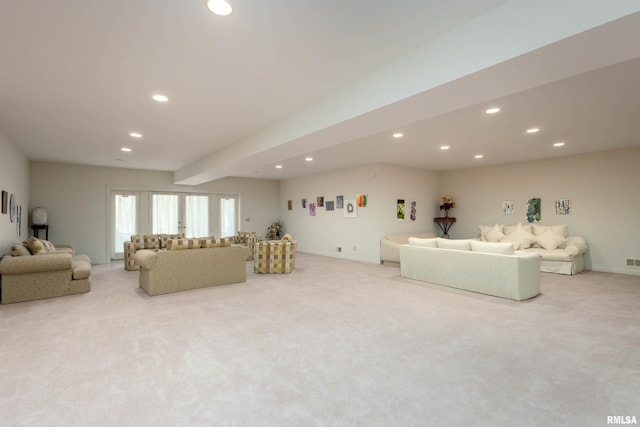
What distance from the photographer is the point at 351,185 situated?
8.35m

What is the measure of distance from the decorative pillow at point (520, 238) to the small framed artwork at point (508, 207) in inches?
25.4

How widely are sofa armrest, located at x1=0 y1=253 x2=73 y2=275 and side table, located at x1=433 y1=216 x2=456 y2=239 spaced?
8.42m

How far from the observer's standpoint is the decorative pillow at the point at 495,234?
731 cm

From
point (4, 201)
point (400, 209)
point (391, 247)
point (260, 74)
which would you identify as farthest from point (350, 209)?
point (4, 201)

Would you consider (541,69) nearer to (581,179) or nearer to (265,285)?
(265,285)

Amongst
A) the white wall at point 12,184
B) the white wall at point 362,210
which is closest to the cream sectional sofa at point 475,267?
the white wall at point 362,210

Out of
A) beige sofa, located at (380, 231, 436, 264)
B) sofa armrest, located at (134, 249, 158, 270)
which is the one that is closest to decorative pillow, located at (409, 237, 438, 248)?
beige sofa, located at (380, 231, 436, 264)

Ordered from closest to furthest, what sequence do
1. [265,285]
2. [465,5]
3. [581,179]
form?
[465,5]
[265,285]
[581,179]

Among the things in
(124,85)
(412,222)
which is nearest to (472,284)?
(412,222)

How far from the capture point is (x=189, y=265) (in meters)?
4.82

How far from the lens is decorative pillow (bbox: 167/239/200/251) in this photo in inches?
187

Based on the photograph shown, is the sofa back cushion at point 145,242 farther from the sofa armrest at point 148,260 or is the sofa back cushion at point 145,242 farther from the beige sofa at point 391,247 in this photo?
the beige sofa at point 391,247

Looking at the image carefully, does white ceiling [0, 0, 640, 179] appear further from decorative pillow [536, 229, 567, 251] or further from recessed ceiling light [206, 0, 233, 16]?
decorative pillow [536, 229, 567, 251]

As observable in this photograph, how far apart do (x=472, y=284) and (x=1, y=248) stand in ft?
23.8
